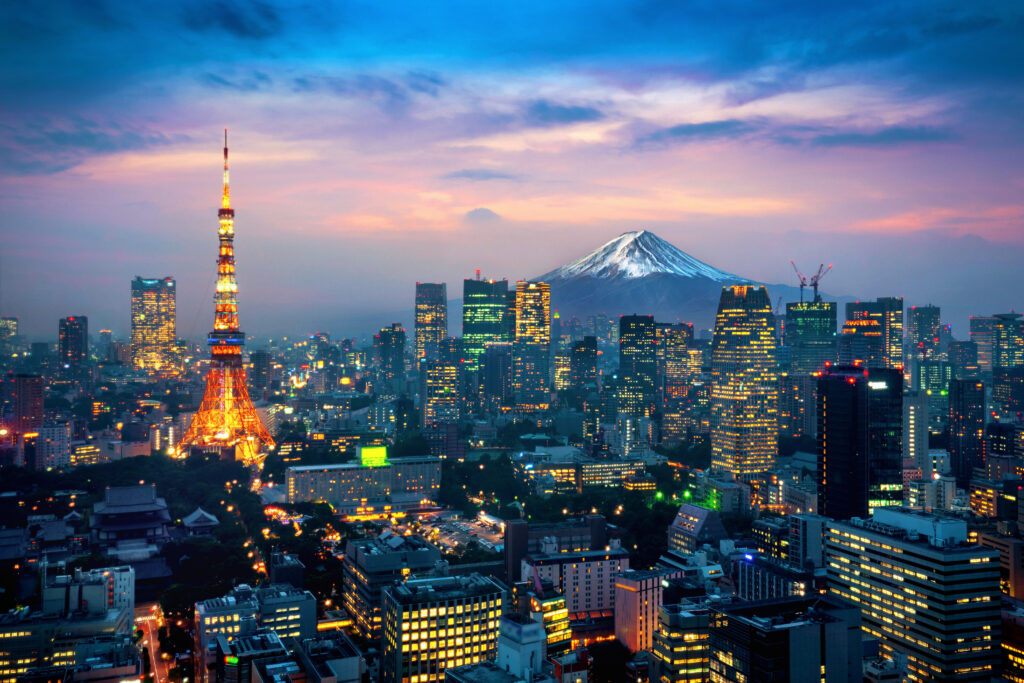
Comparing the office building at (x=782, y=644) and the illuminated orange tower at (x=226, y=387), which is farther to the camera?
the illuminated orange tower at (x=226, y=387)

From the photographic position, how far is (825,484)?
31500 mm

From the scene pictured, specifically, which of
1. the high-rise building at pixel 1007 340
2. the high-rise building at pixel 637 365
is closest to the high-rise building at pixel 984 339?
the high-rise building at pixel 1007 340

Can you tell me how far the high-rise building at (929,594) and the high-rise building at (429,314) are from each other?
239 ft

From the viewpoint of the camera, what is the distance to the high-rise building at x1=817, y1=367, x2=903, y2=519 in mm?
30297

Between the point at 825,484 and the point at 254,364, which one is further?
the point at 254,364

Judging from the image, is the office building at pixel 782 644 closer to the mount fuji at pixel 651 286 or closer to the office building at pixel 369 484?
the office building at pixel 369 484

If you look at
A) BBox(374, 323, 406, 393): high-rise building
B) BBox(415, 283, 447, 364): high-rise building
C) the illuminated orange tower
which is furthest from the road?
BBox(415, 283, 447, 364): high-rise building

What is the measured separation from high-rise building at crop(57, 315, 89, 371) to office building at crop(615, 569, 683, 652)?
58.8 m

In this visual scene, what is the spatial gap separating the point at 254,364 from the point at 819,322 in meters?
46.0

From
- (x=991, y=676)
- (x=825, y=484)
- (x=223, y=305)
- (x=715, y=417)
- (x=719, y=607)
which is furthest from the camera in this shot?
(x=715, y=417)

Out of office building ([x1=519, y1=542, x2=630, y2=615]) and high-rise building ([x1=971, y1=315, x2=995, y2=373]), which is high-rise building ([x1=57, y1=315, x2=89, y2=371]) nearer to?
office building ([x1=519, y1=542, x2=630, y2=615])

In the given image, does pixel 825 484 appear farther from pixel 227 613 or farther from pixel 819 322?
pixel 819 322

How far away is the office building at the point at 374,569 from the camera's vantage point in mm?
21466

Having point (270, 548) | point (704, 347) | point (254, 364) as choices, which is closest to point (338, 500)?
point (270, 548)
